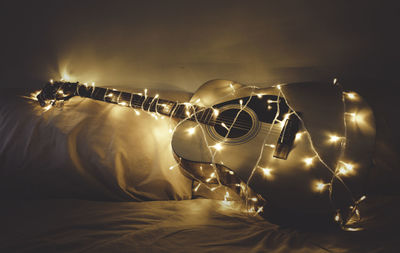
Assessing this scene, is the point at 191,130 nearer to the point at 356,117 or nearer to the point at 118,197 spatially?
the point at 118,197

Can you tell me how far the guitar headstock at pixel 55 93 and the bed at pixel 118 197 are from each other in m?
0.05

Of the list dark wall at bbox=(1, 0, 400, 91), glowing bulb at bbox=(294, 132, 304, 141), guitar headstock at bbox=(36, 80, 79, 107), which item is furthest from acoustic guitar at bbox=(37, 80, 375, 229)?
guitar headstock at bbox=(36, 80, 79, 107)

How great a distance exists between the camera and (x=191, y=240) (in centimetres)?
66

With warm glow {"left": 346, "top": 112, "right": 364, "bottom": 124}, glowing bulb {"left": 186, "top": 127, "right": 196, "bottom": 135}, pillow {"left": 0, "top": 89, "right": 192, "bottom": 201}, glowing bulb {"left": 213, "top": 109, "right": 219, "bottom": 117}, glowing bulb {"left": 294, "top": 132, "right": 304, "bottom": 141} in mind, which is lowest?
pillow {"left": 0, "top": 89, "right": 192, "bottom": 201}

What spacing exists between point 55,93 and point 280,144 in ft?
4.08

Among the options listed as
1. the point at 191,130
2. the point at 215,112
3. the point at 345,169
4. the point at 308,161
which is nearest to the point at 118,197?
the point at 191,130

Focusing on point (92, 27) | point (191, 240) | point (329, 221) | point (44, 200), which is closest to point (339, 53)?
point (329, 221)

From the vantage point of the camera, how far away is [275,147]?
79 cm

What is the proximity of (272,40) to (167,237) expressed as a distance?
43.5 inches

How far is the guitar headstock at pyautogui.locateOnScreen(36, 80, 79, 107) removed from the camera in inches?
43.5

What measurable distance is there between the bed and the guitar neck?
0.18 ft

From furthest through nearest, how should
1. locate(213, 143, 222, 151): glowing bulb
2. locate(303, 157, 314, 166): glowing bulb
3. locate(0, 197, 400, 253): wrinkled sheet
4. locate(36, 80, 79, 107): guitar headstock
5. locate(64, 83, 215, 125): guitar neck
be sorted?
1. locate(36, 80, 79, 107): guitar headstock
2. locate(64, 83, 215, 125): guitar neck
3. locate(213, 143, 222, 151): glowing bulb
4. locate(303, 157, 314, 166): glowing bulb
5. locate(0, 197, 400, 253): wrinkled sheet

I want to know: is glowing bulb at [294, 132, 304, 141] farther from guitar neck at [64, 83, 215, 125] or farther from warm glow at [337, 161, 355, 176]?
guitar neck at [64, 83, 215, 125]

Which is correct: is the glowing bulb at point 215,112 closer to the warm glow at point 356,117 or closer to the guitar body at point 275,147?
the guitar body at point 275,147
